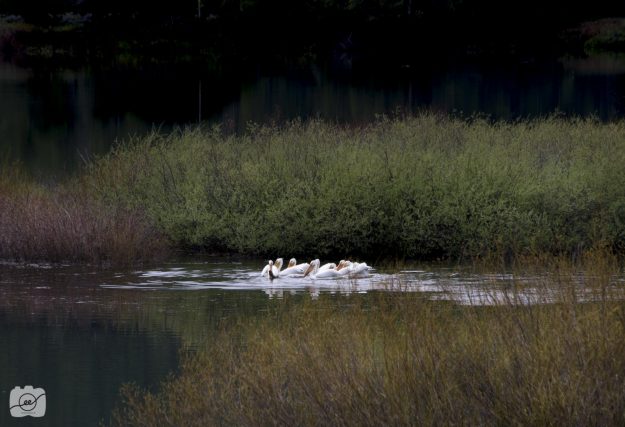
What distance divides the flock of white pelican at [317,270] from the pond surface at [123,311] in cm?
10

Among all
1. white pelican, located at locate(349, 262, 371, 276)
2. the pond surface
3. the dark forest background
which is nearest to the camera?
the pond surface

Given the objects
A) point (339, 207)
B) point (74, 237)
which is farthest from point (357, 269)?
point (74, 237)

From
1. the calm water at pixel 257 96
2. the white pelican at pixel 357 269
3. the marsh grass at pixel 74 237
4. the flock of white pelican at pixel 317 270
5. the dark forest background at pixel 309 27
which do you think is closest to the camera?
the white pelican at pixel 357 269

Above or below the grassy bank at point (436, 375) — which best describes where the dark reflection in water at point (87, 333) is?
below

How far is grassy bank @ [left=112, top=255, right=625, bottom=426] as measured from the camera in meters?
8.58

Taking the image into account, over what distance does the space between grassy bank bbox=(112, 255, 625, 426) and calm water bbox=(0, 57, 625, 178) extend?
1096 inches

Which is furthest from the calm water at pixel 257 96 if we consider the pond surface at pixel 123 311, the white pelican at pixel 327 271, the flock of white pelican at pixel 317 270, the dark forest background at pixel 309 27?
the white pelican at pixel 327 271

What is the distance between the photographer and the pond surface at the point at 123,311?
1230 cm

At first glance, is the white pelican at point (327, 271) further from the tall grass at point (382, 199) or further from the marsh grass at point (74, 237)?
the marsh grass at point (74, 237)

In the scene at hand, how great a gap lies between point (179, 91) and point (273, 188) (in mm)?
38000

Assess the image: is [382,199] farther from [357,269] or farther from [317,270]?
[357,269]

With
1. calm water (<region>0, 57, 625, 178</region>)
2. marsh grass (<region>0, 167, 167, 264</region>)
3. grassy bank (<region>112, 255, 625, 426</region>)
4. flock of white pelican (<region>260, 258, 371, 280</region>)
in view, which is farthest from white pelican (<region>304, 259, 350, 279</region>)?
calm water (<region>0, 57, 625, 178</region>)

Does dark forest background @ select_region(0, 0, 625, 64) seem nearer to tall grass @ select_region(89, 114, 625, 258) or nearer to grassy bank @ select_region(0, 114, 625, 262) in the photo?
tall grass @ select_region(89, 114, 625, 258)

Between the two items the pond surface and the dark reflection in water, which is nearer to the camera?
the dark reflection in water
